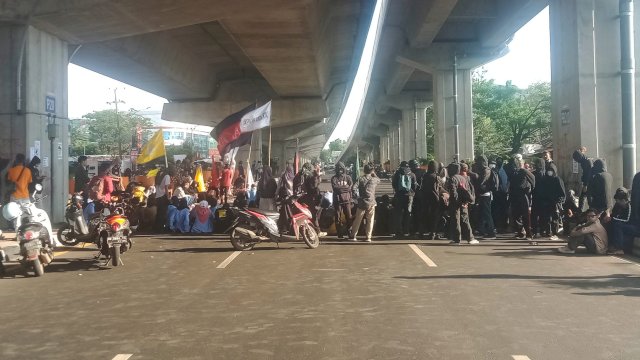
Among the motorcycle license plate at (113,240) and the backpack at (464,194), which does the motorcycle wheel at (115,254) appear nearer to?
the motorcycle license plate at (113,240)

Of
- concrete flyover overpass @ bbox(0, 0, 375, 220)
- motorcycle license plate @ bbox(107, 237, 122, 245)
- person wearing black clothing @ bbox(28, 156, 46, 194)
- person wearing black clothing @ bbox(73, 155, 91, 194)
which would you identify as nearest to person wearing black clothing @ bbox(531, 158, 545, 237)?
concrete flyover overpass @ bbox(0, 0, 375, 220)

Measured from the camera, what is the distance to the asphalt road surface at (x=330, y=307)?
538 cm

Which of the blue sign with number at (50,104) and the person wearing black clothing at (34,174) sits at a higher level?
the blue sign with number at (50,104)

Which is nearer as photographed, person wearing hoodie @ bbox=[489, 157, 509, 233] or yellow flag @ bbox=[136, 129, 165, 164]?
person wearing hoodie @ bbox=[489, 157, 509, 233]

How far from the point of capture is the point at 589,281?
27.9 ft

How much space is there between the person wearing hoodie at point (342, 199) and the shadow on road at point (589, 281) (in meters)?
5.67

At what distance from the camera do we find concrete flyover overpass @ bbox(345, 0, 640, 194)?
15.6 m

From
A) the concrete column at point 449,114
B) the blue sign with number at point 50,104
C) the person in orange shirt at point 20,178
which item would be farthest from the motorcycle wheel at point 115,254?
the concrete column at point 449,114

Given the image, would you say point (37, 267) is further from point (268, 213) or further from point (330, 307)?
point (330, 307)

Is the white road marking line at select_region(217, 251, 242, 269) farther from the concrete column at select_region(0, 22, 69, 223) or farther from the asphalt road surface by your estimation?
the concrete column at select_region(0, 22, 69, 223)

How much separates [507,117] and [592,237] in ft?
172

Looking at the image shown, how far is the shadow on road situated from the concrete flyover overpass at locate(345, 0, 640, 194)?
14.9 ft

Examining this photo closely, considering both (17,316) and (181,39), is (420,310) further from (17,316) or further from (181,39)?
(181,39)

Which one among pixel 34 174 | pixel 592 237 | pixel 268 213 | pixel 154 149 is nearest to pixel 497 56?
pixel 154 149
